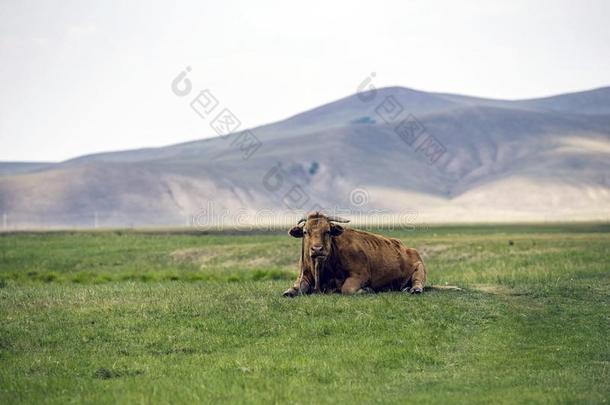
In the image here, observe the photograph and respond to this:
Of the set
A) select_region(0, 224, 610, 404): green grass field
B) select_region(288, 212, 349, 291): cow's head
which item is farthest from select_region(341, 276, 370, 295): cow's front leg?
select_region(0, 224, 610, 404): green grass field

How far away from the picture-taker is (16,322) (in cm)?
1886

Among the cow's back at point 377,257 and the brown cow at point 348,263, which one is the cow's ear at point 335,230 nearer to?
the brown cow at point 348,263

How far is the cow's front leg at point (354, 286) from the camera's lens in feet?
74.7

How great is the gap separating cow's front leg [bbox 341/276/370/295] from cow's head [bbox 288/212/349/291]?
598 mm

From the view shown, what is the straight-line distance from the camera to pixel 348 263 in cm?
2325

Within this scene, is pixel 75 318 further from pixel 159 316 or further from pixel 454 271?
pixel 454 271

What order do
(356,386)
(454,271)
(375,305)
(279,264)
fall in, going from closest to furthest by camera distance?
(356,386), (375,305), (454,271), (279,264)

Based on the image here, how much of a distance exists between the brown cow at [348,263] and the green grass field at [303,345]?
2.96 ft

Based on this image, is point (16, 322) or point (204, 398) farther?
point (16, 322)

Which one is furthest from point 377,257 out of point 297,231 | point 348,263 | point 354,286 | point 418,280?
point 297,231

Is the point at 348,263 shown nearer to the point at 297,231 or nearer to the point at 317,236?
the point at 317,236

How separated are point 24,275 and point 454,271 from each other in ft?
52.0

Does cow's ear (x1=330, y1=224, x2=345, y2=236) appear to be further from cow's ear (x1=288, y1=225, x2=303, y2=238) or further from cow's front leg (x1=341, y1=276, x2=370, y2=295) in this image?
cow's front leg (x1=341, y1=276, x2=370, y2=295)

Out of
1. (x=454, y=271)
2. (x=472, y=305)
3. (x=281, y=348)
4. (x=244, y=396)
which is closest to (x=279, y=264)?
(x=454, y=271)
